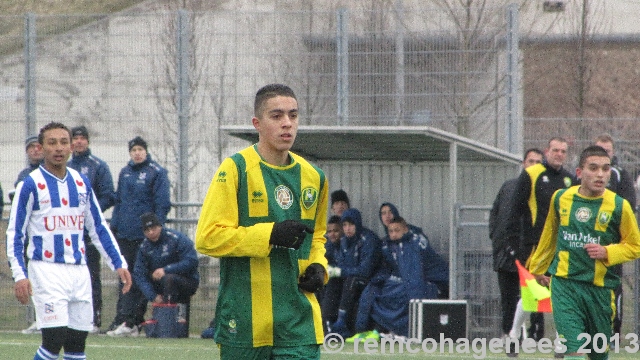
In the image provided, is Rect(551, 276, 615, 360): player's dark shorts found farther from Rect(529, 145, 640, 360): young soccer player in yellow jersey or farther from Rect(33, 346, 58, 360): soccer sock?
Rect(33, 346, 58, 360): soccer sock

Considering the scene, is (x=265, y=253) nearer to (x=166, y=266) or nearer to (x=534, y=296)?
(x=534, y=296)

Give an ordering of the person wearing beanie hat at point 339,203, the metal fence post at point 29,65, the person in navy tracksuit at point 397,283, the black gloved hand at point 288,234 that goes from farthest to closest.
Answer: the metal fence post at point 29,65 < the person wearing beanie hat at point 339,203 < the person in navy tracksuit at point 397,283 < the black gloved hand at point 288,234

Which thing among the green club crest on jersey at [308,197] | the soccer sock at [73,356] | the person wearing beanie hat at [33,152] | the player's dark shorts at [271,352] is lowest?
the soccer sock at [73,356]

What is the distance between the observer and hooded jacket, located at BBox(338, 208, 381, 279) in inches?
503

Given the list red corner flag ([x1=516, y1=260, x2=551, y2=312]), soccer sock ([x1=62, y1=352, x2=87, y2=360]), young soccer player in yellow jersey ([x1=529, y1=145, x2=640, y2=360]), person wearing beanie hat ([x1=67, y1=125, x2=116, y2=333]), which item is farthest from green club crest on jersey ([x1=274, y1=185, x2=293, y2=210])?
person wearing beanie hat ([x1=67, y1=125, x2=116, y2=333])

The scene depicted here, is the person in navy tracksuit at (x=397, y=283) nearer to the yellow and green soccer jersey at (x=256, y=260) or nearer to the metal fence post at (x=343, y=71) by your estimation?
the metal fence post at (x=343, y=71)

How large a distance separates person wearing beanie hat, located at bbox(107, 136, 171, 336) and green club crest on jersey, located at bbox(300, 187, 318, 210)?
7.74 meters

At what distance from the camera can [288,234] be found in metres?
5.09

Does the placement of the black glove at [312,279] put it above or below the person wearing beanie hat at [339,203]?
below

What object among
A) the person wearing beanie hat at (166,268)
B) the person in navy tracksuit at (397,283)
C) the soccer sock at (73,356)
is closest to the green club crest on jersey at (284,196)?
the soccer sock at (73,356)

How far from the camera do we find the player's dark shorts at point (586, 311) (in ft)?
26.0

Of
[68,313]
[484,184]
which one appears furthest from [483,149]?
[68,313]

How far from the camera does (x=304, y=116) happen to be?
13352 millimetres

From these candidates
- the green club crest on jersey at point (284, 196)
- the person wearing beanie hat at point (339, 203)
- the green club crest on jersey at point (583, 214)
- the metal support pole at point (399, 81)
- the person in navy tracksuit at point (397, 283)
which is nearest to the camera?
the green club crest on jersey at point (284, 196)
